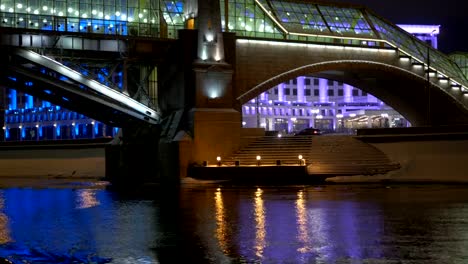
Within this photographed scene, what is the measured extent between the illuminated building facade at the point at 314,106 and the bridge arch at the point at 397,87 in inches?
1738

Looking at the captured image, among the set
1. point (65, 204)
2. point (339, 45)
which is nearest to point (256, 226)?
point (65, 204)

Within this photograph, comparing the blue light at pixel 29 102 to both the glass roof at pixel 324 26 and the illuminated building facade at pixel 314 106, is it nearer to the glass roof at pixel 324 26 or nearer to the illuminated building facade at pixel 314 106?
the illuminated building facade at pixel 314 106

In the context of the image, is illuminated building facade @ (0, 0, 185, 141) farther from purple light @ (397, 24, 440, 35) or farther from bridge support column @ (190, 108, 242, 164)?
purple light @ (397, 24, 440, 35)

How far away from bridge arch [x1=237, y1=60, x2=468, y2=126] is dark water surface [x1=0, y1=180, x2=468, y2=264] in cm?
2431

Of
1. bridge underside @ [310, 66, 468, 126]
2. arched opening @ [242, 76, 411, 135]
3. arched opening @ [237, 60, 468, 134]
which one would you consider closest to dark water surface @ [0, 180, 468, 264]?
arched opening @ [237, 60, 468, 134]

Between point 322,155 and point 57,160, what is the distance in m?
26.1

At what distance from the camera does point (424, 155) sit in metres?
43.3

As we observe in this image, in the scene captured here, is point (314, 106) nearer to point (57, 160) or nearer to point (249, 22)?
point (57, 160)

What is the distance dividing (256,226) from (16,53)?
2607 centimetres

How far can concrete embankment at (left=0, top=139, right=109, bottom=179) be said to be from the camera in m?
55.1

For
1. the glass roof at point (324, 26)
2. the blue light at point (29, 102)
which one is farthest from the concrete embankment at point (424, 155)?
the blue light at point (29, 102)

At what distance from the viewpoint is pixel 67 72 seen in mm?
40438

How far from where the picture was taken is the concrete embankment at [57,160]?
55125 millimetres

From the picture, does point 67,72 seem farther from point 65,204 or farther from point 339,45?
point 339,45
